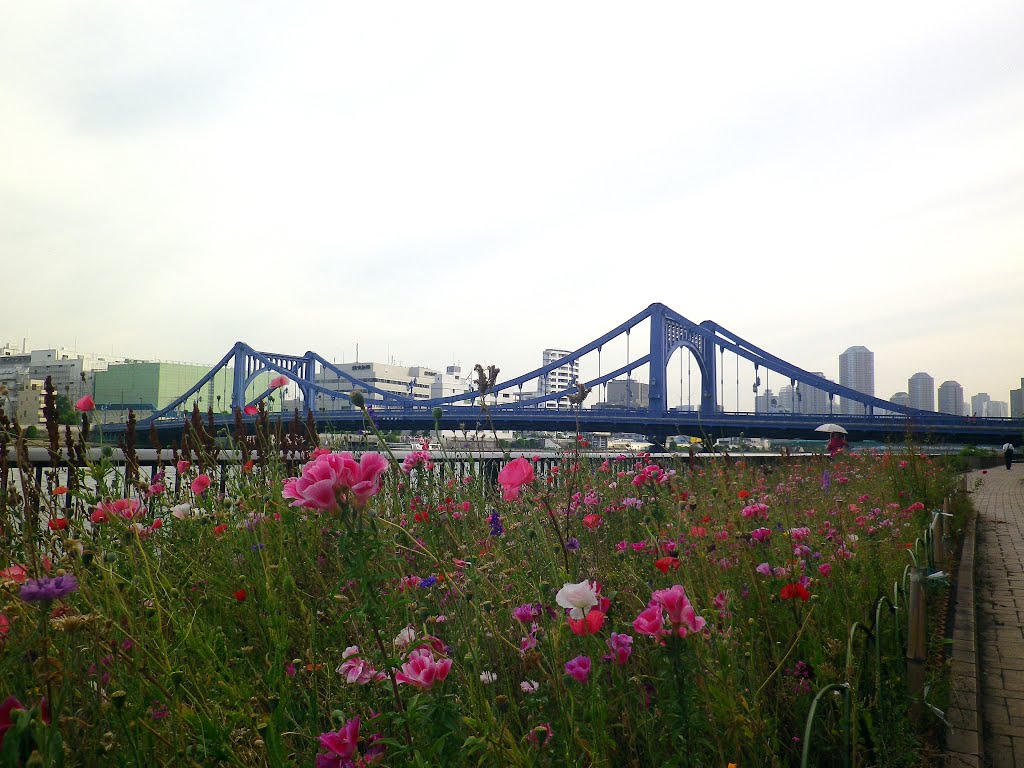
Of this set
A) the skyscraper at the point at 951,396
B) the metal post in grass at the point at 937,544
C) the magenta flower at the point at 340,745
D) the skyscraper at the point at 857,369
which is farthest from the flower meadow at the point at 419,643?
the skyscraper at the point at 857,369

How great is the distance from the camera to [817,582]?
7.45 ft

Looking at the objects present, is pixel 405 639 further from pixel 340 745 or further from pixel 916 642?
pixel 916 642

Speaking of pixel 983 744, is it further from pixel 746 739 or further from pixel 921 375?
pixel 921 375

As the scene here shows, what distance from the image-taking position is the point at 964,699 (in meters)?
2.24

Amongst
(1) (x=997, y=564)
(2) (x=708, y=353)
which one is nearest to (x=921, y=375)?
(2) (x=708, y=353)

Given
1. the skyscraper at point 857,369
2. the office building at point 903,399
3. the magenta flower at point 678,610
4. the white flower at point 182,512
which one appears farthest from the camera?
the skyscraper at point 857,369

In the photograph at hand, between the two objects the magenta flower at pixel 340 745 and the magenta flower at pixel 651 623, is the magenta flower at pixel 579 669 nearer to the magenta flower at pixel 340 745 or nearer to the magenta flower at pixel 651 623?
the magenta flower at pixel 651 623

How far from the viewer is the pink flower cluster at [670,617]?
1.11m

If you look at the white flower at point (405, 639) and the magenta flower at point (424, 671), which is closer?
the magenta flower at point (424, 671)

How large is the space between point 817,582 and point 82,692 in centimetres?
202

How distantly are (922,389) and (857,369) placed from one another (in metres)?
19.2

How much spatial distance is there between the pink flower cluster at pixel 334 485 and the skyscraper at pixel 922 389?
66.0m

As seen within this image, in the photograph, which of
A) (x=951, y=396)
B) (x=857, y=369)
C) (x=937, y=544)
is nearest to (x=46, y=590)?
(x=937, y=544)

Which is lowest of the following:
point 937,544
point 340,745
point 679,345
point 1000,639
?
point 1000,639
